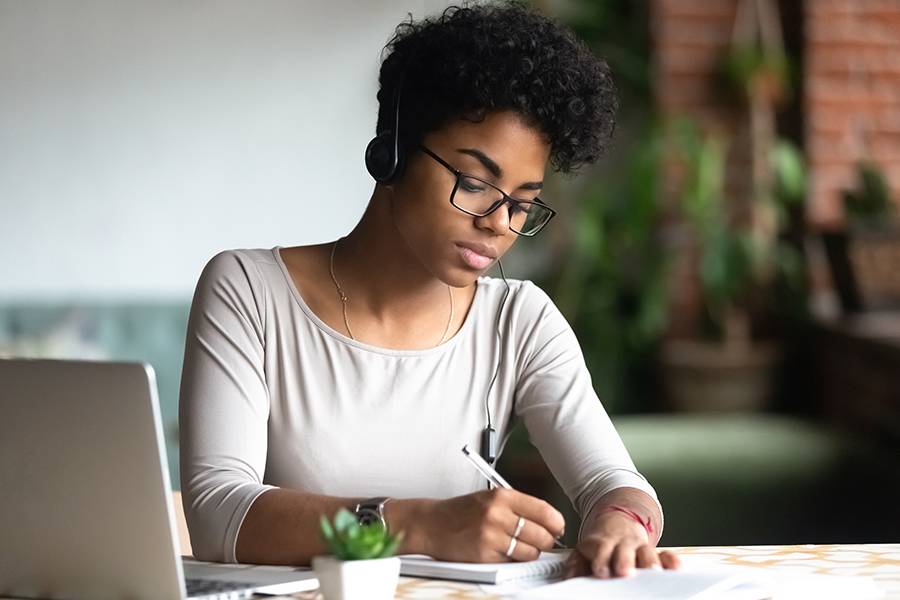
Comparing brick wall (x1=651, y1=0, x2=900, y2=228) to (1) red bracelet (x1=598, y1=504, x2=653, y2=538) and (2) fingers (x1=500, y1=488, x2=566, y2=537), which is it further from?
(2) fingers (x1=500, y1=488, x2=566, y2=537)

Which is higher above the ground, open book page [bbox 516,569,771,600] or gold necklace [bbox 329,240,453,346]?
gold necklace [bbox 329,240,453,346]

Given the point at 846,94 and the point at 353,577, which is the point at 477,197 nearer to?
the point at 353,577

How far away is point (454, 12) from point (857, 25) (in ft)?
9.23

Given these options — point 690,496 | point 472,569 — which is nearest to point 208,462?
point 472,569

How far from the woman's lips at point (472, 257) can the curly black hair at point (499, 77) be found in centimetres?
16

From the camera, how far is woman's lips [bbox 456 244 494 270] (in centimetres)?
159

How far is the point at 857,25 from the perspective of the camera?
4121 mm

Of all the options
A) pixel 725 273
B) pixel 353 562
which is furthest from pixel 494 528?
pixel 725 273

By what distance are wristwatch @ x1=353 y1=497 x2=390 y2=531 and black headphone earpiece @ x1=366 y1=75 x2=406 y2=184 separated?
464mm

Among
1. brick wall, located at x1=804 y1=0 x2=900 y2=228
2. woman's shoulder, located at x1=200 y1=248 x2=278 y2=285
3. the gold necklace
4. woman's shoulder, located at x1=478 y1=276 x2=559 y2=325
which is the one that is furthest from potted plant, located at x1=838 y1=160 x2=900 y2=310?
woman's shoulder, located at x1=200 y1=248 x2=278 y2=285

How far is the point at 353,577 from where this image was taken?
3.67ft

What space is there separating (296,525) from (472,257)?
42cm

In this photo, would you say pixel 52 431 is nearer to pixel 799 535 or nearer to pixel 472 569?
pixel 472 569

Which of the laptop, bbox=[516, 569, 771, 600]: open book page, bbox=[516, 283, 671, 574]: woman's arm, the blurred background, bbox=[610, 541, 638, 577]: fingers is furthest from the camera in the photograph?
the blurred background
